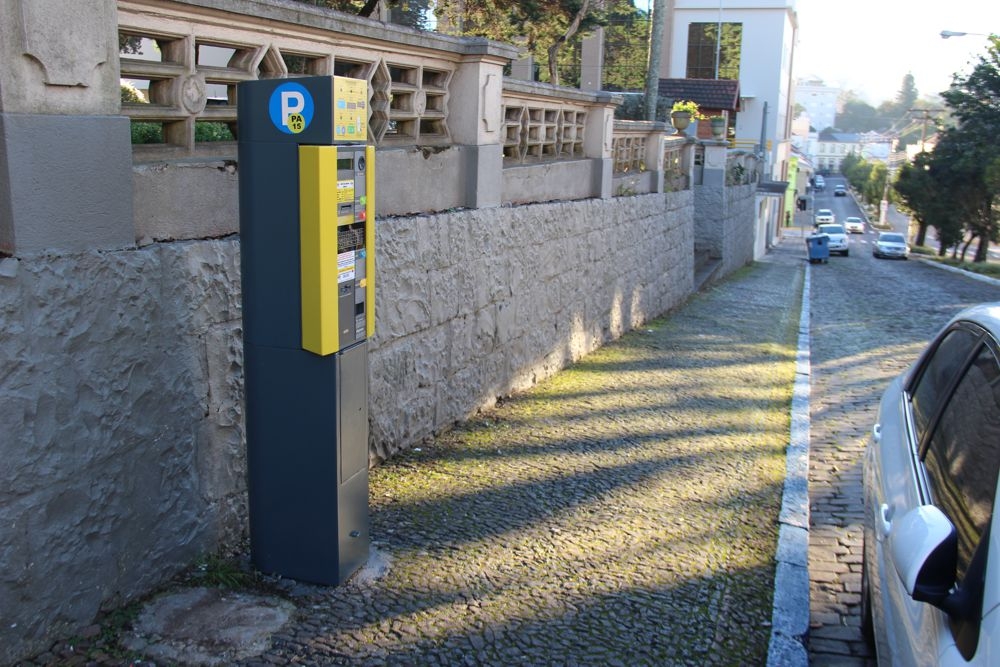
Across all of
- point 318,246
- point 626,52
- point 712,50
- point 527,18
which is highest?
point 712,50

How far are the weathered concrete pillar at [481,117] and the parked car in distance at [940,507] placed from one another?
341 centimetres

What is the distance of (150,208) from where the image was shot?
4.05m

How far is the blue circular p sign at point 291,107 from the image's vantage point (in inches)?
149

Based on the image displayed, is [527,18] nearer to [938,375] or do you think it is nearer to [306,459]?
[938,375]

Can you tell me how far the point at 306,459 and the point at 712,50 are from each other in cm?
5022

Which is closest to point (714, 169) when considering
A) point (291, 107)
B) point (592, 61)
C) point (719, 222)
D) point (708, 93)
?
point (719, 222)

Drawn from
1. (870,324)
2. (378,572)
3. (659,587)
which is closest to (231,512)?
(378,572)

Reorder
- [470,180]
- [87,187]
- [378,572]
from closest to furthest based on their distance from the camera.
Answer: [87,187] → [378,572] → [470,180]

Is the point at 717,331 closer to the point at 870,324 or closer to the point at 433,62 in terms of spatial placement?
the point at 870,324

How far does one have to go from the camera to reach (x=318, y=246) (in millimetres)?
3803

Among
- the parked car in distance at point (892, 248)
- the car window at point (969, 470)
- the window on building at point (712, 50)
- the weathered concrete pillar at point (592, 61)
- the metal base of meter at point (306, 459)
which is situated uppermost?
the window on building at point (712, 50)

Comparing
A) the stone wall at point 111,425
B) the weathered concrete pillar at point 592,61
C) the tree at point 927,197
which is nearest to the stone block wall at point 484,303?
the stone wall at point 111,425

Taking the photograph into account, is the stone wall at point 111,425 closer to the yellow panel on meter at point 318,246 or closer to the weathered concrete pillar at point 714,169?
the yellow panel on meter at point 318,246

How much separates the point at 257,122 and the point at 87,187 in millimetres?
732
